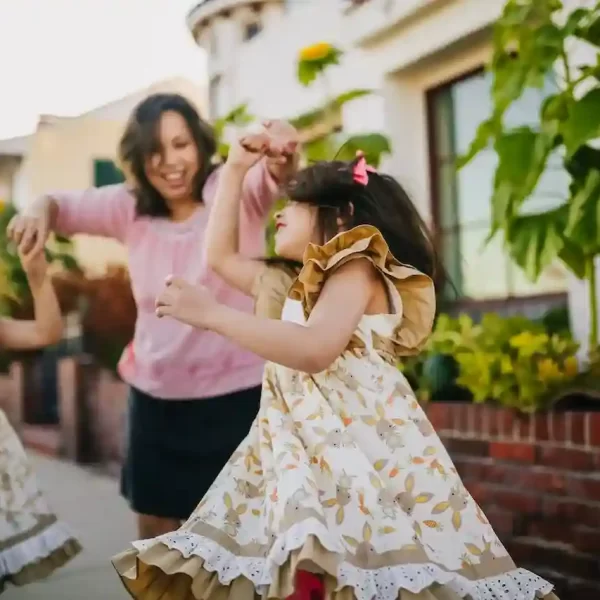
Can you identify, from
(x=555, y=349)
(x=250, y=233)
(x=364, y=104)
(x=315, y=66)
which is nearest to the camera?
(x=250, y=233)

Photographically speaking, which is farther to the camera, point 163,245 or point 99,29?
point 99,29

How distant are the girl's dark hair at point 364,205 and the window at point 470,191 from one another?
93cm

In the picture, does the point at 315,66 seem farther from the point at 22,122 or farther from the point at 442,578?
the point at 442,578

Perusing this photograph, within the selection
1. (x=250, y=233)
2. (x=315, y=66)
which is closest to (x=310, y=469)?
(x=250, y=233)

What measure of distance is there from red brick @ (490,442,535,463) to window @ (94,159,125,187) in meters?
0.84

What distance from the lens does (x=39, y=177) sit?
151cm

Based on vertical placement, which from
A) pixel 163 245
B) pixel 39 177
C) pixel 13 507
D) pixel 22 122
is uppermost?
pixel 22 122

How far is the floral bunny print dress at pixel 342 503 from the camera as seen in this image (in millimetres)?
919

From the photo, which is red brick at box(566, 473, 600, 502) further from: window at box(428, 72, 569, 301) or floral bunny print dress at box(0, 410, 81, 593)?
floral bunny print dress at box(0, 410, 81, 593)

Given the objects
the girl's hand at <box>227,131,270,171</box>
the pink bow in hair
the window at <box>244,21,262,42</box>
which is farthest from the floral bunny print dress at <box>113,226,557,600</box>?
the window at <box>244,21,262,42</box>

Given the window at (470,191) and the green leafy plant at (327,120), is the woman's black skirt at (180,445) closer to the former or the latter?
the green leafy plant at (327,120)

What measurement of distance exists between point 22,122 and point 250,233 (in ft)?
1.62

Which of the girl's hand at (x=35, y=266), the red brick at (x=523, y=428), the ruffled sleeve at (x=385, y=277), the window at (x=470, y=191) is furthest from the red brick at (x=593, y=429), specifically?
the girl's hand at (x=35, y=266)

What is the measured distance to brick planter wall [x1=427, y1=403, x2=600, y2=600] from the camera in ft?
5.23
